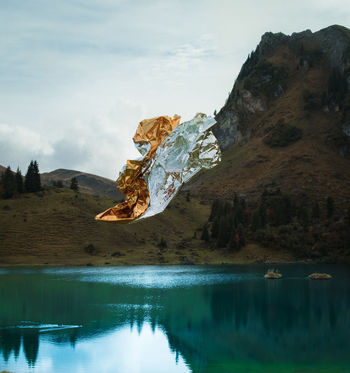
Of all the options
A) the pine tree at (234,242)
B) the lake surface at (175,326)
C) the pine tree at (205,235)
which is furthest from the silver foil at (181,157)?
the pine tree at (205,235)

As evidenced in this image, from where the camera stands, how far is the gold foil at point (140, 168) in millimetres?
8246

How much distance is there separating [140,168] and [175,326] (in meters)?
38.0

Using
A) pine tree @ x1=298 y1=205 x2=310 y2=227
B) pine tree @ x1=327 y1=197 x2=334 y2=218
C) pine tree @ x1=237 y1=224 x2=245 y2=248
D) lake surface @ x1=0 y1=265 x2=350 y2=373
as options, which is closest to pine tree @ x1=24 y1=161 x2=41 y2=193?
pine tree @ x1=237 y1=224 x2=245 y2=248

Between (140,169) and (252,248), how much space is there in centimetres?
12363

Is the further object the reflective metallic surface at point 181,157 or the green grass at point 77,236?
the green grass at point 77,236

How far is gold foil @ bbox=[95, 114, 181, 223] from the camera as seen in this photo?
8246 mm

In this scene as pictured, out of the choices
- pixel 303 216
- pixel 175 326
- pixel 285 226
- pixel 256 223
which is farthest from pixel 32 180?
pixel 175 326

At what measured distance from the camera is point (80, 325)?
144ft

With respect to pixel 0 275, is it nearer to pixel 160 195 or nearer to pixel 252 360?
pixel 252 360

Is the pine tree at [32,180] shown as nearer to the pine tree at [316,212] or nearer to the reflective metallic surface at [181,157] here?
the pine tree at [316,212]

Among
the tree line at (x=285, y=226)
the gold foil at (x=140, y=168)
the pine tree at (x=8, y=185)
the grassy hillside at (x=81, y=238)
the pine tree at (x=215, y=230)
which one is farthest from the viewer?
the pine tree at (x=215, y=230)

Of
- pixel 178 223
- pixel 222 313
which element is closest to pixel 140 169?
pixel 222 313

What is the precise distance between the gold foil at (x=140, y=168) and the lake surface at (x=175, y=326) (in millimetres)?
24519

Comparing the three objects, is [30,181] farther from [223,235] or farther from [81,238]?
[223,235]
